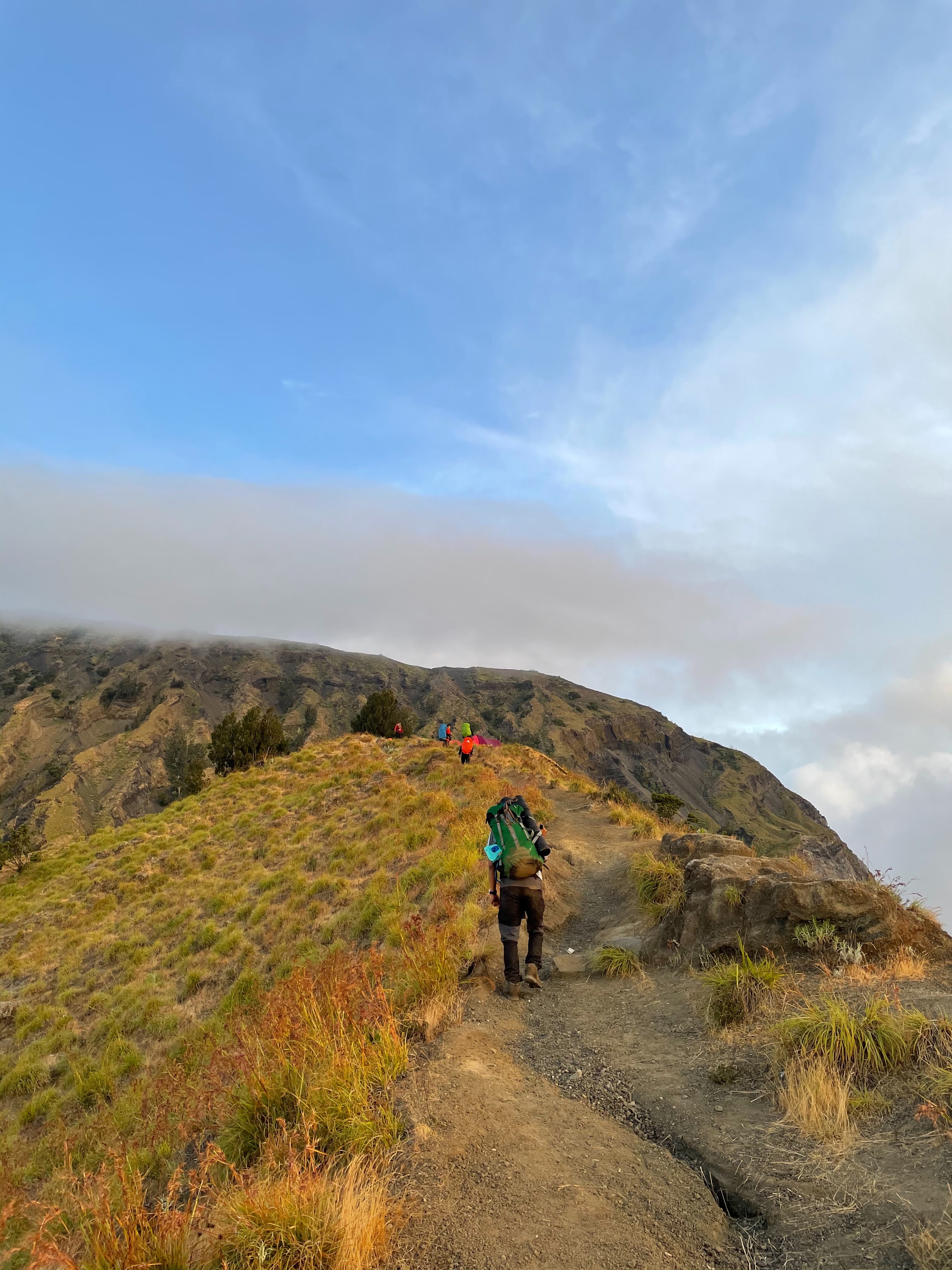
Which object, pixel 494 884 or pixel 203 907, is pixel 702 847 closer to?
pixel 494 884

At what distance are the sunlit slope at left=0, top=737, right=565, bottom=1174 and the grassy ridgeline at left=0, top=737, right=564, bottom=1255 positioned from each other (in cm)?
5

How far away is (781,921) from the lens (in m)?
7.85

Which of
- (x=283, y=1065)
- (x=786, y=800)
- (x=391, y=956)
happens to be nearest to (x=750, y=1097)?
(x=283, y=1065)

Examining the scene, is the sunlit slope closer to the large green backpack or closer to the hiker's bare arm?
the hiker's bare arm

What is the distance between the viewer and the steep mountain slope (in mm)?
101625

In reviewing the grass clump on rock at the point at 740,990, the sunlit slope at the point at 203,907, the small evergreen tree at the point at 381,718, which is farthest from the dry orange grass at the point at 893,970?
the small evergreen tree at the point at 381,718

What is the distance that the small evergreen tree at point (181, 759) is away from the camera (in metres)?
51.9

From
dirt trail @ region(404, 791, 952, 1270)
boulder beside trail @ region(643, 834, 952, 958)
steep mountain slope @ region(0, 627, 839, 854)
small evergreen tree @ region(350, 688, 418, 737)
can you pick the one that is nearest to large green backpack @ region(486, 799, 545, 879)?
dirt trail @ region(404, 791, 952, 1270)

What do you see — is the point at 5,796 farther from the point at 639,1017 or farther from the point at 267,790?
the point at 639,1017

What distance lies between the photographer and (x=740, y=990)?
6.52m

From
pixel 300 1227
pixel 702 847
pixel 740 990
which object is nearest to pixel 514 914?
pixel 740 990

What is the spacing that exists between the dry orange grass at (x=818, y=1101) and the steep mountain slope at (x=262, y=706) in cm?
9890

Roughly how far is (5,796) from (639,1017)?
122 m

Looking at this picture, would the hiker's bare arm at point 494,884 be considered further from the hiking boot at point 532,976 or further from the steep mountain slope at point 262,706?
the steep mountain slope at point 262,706
